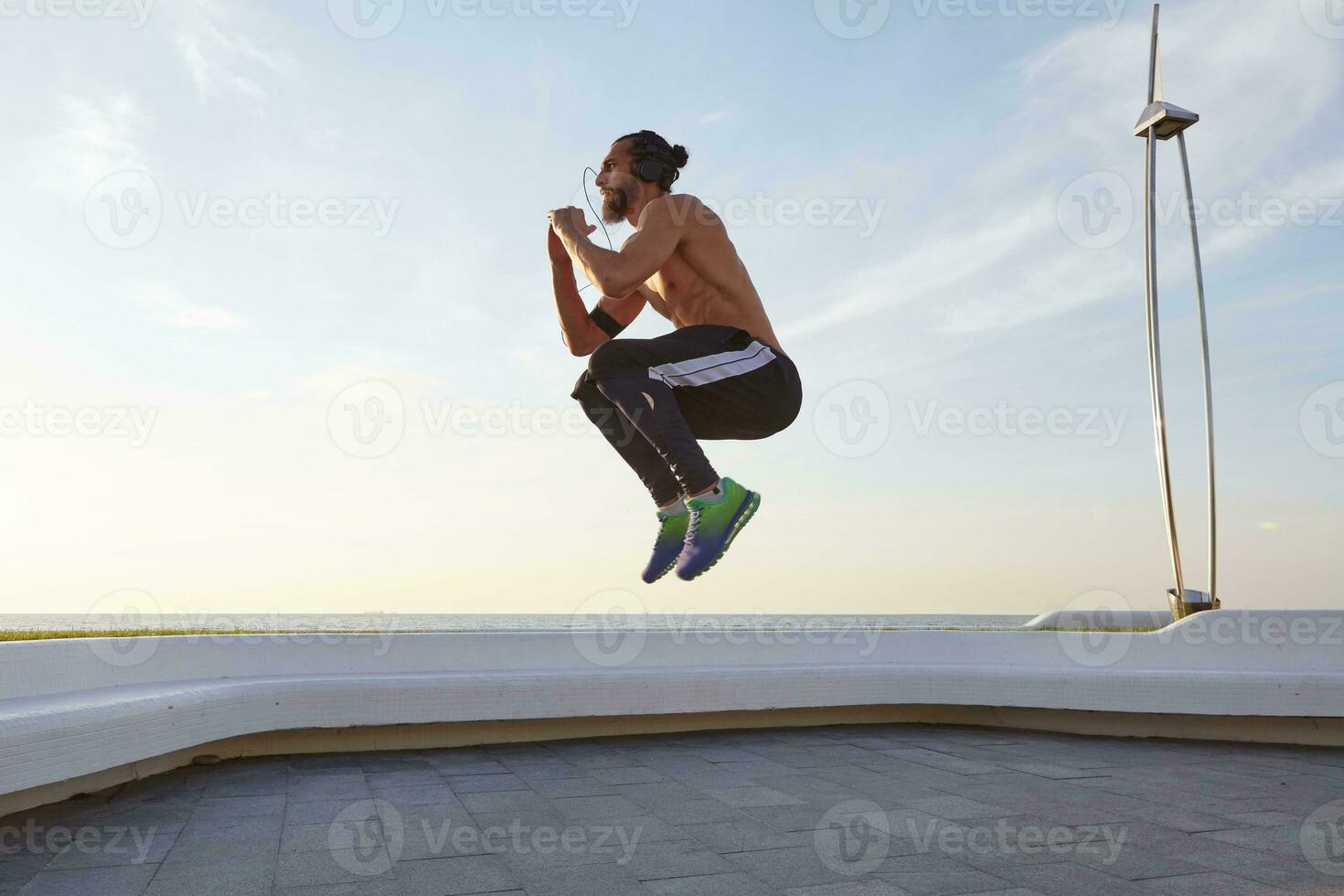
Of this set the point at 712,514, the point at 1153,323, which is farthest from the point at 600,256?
the point at 1153,323

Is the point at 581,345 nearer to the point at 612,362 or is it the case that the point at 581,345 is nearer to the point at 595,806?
the point at 612,362

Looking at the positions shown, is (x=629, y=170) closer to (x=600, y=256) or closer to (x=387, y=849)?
(x=600, y=256)

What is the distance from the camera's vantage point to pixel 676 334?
2.70m

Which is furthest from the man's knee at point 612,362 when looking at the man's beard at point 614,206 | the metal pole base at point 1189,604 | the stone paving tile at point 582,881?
the metal pole base at point 1189,604

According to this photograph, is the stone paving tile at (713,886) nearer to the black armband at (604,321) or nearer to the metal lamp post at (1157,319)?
the black armband at (604,321)

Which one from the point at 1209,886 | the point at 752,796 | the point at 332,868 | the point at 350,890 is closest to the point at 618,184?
the point at 350,890

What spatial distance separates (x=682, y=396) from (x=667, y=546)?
43 centimetres

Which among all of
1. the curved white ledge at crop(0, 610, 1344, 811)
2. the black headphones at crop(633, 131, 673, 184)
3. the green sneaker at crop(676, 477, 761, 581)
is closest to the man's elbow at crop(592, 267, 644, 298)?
the black headphones at crop(633, 131, 673, 184)

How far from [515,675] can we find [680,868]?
3.79 metres

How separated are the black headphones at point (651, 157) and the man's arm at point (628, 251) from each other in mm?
159

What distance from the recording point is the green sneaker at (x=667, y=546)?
2.79 meters

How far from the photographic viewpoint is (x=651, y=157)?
273 centimetres

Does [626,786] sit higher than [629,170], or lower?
lower

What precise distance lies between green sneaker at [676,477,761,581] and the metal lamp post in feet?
29.7
